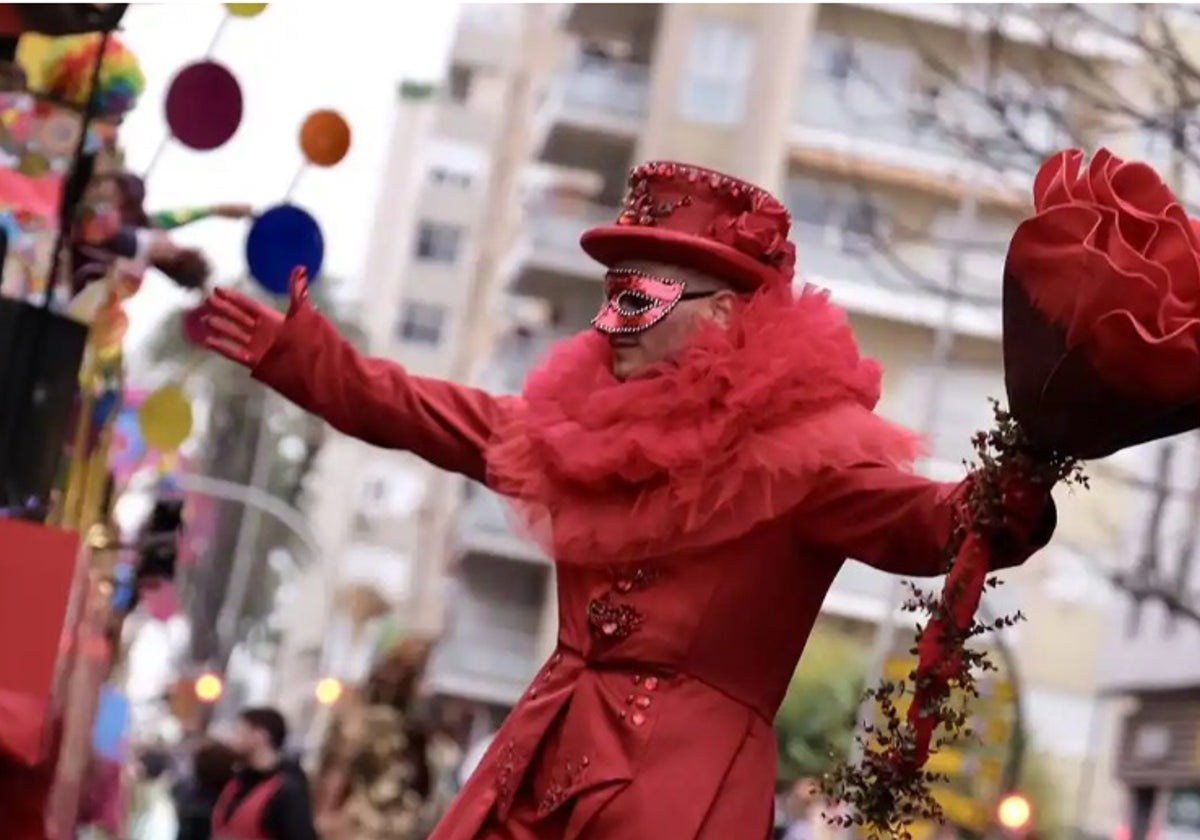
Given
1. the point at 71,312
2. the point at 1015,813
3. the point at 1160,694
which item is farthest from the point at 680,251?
the point at 1160,694

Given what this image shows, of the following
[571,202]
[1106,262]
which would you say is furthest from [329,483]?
[1106,262]

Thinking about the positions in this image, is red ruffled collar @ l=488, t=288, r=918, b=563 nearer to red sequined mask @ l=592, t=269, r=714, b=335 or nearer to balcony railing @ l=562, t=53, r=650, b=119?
red sequined mask @ l=592, t=269, r=714, b=335

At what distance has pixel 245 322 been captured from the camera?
556cm

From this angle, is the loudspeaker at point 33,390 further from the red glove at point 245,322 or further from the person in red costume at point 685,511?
the person in red costume at point 685,511

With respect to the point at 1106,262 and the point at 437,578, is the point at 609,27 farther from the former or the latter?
the point at 1106,262

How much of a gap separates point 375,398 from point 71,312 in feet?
14.5

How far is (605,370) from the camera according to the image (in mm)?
5426

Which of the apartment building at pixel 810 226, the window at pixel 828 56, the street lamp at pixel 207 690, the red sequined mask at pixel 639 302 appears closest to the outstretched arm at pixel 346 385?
the red sequined mask at pixel 639 302

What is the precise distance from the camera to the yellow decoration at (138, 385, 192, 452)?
9.41m

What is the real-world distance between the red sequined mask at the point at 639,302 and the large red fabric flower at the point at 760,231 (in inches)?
4.7

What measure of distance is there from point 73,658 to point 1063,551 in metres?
35.2

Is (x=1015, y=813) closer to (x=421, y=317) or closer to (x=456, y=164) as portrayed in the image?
(x=421, y=317)

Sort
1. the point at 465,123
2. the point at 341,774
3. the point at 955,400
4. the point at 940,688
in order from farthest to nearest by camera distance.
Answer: the point at 465,123
the point at 955,400
the point at 341,774
the point at 940,688

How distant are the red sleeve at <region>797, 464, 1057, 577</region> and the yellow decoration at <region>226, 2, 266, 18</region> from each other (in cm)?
419
